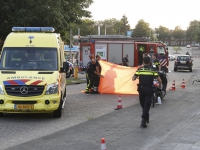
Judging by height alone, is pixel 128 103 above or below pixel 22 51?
below

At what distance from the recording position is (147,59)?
34.1 feet

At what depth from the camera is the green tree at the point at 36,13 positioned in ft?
86.2

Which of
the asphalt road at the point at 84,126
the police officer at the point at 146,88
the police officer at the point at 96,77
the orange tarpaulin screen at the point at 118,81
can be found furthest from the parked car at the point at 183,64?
the police officer at the point at 146,88

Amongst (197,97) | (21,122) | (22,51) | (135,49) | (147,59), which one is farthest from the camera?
(135,49)

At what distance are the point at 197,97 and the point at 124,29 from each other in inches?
5268

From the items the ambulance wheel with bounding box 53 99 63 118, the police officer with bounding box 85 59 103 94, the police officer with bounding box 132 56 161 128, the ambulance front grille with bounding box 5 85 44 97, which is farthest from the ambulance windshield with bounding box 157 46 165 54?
the police officer with bounding box 132 56 161 128

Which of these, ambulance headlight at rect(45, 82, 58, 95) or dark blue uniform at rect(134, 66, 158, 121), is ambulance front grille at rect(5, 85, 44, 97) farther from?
dark blue uniform at rect(134, 66, 158, 121)

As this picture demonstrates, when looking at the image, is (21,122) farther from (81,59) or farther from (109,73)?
(81,59)

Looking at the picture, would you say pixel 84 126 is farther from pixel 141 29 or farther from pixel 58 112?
pixel 141 29

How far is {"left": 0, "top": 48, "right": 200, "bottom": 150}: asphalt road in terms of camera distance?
8632 mm

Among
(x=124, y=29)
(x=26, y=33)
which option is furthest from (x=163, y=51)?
(x=124, y=29)

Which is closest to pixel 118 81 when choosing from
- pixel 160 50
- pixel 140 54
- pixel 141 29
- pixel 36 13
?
pixel 36 13

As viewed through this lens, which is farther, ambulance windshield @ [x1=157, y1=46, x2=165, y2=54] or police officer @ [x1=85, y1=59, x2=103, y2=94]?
ambulance windshield @ [x1=157, y1=46, x2=165, y2=54]

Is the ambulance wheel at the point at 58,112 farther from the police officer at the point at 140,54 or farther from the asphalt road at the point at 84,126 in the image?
the police officer at the point at 140,54
